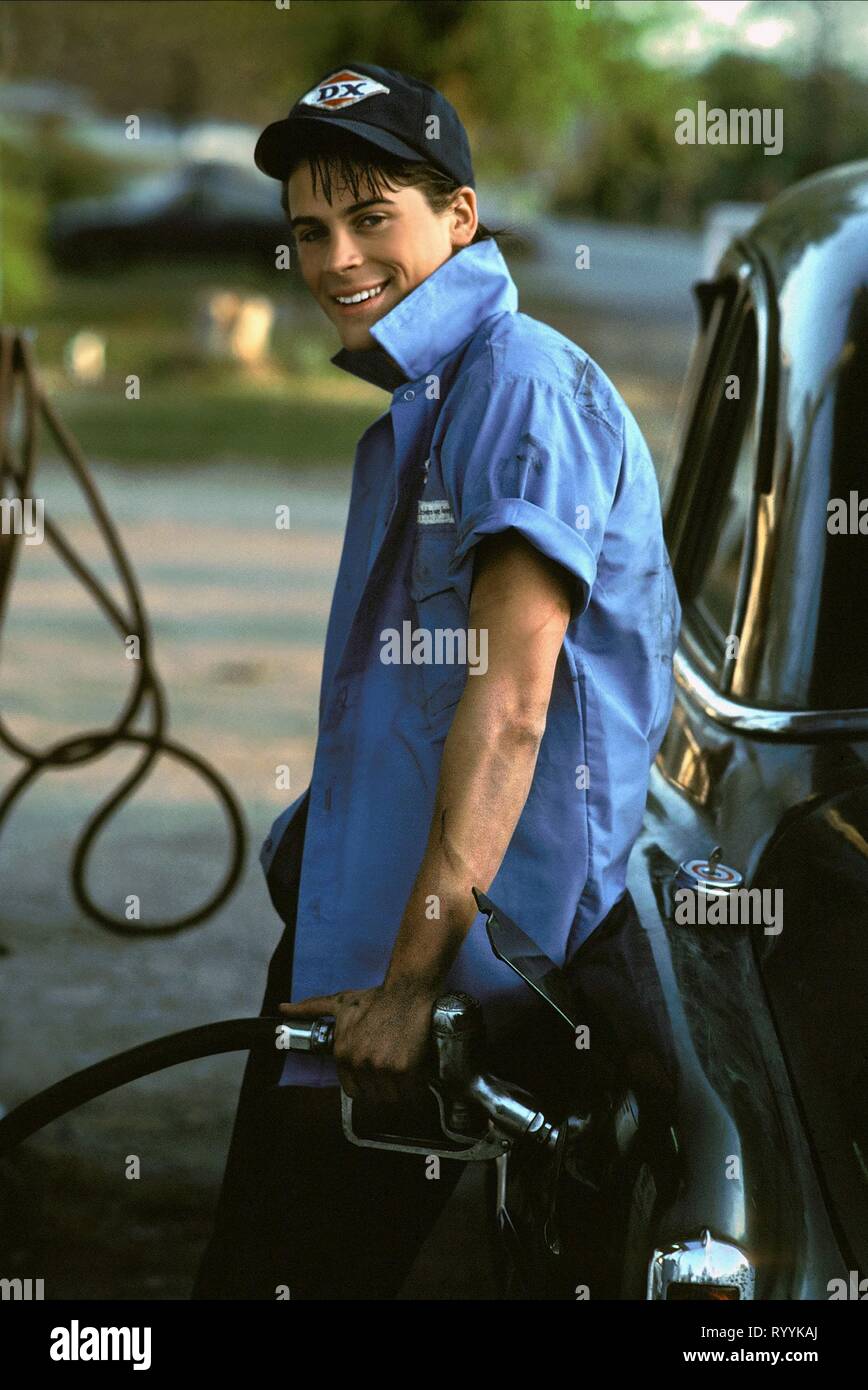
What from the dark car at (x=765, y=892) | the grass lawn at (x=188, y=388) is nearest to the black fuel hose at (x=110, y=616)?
the dark car at (x=765, y=892)

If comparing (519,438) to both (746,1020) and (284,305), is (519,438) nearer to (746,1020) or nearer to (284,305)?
(746,1020)

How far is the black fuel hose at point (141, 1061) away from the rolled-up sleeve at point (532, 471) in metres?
0.51

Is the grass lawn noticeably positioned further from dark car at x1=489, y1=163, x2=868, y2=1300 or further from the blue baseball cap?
the blue baseball cap

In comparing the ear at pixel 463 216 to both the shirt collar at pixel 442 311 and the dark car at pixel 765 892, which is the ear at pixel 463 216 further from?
the dark car at pixel 765 892

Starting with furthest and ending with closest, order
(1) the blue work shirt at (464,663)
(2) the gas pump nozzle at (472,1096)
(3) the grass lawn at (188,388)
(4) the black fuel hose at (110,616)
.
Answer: (3) the grass lawn at (188,388) < (4) the black fuel hose at (110,616) < (1) the blue work shirt at (464,663) < (2) the gas pump nozzle at (472,1096)

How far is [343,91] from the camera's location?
1.89 metres

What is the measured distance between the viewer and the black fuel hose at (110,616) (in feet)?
12.1

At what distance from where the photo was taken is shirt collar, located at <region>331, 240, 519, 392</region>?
6.22 ft

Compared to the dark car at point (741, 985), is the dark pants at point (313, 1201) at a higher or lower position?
lower

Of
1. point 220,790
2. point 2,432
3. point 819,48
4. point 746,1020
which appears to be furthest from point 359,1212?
point 819,48

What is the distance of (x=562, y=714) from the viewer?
1.83 meters

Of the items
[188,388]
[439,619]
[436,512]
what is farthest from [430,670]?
[188,388]

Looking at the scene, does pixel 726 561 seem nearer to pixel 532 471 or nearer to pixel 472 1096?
pixel 532 471

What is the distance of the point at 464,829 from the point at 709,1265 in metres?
0.47
